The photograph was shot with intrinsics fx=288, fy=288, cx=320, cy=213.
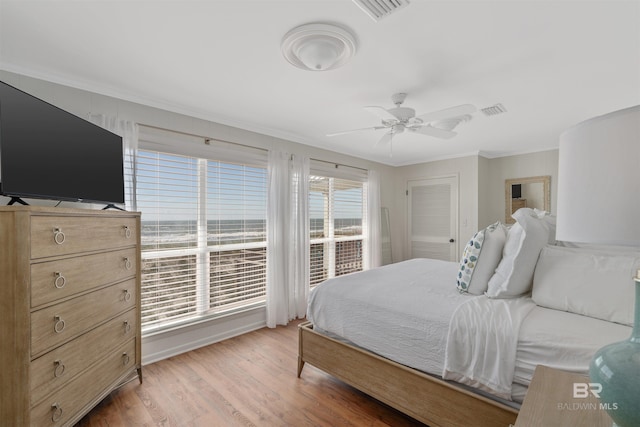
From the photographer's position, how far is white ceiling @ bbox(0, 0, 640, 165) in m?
1.52

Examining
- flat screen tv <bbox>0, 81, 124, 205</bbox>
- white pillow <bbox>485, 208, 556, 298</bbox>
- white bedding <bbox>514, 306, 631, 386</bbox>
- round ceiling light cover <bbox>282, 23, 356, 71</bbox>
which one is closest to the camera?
white bedding <bbox>514, 306, 631, 386</bbox>

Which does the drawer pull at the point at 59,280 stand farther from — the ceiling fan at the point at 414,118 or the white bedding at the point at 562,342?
the white bedding at the point at 562,342

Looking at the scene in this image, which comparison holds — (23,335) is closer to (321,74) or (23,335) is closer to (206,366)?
(206,366)

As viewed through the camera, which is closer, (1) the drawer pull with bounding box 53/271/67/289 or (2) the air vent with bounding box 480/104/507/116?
(1) the drawer pull with bounding box 53/271/67/289

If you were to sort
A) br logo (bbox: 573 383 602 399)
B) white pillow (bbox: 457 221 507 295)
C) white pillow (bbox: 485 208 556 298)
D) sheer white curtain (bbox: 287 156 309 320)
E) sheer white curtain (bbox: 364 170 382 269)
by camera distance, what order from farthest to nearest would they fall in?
sheer white curtain (bbox: 364 170 382 269) < sheer white curtain (bbox: 287 156 309 320) < white pillow (bbox: 457 221 507 295) < white pillow (bbox: 485 208 556 298) < br logo (bbox: 573 383 602 399)

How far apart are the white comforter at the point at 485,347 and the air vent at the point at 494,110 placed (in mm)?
1940

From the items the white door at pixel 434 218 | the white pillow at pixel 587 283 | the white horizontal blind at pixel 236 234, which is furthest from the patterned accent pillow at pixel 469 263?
the white door at pixel 434 218

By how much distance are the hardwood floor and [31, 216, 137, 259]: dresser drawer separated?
3.74 ft

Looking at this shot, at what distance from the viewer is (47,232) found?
4.89 feet

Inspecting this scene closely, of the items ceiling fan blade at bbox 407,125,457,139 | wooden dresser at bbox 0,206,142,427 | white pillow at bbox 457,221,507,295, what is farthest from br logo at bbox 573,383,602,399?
wooden dresser at bbox 0,206,142,427

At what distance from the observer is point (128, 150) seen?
251cm

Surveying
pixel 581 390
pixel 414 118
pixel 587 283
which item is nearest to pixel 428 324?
pixel 581 390

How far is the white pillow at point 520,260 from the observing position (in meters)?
1.87

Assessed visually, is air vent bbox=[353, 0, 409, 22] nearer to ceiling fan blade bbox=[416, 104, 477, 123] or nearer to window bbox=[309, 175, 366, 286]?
ceiling fan blade bbox=[416, 104, 477, 123]
